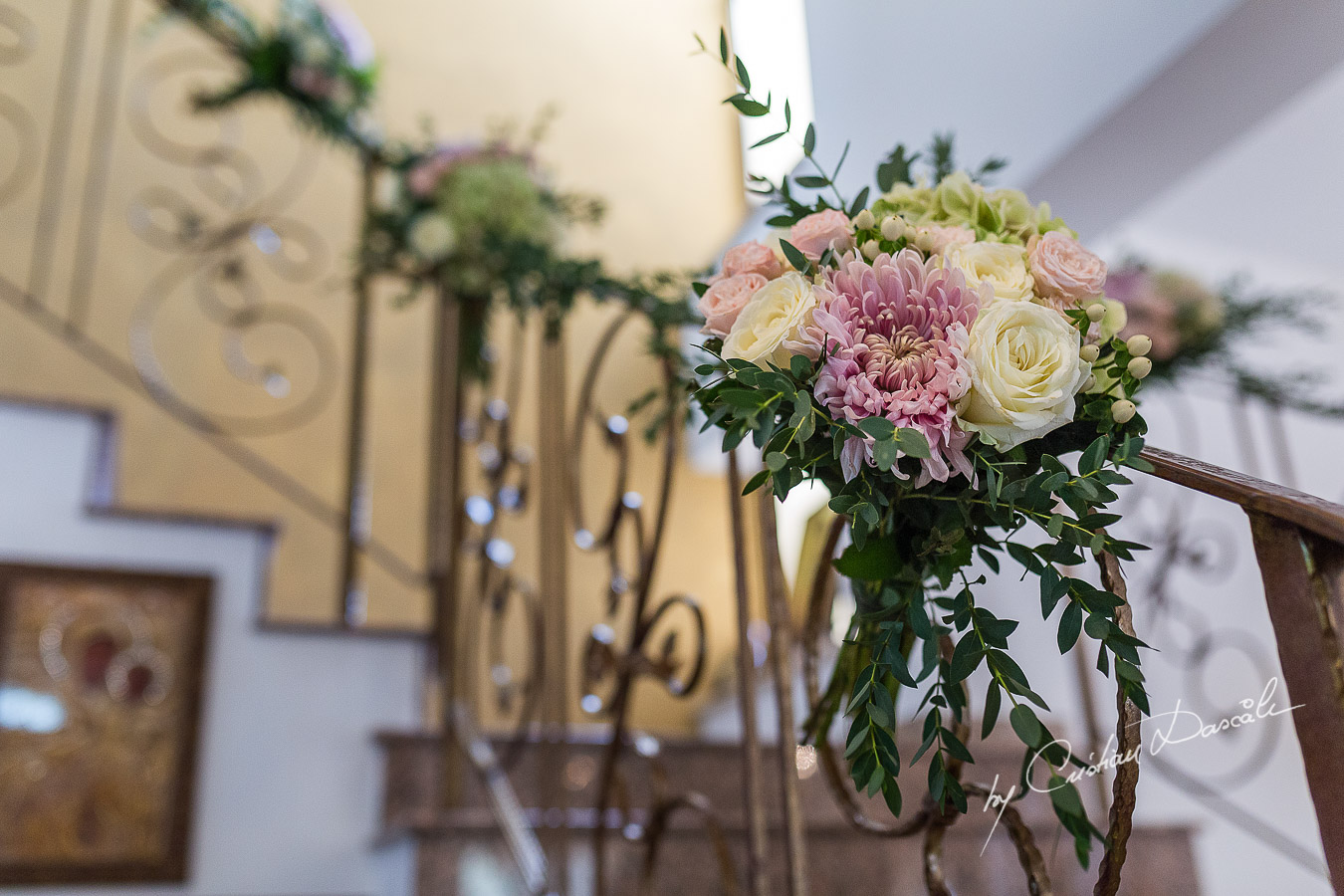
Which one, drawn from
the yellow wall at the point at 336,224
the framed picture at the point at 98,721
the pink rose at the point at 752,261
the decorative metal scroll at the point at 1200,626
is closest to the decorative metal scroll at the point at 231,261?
the yellow wall at the point at 336,224

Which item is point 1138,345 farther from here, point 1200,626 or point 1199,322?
point 1200,626

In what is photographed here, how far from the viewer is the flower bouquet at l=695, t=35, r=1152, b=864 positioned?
732mm

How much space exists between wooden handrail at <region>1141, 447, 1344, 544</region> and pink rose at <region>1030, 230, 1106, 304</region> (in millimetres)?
135

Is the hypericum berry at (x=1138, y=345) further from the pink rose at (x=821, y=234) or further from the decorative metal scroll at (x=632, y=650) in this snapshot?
the decorative metal scroll at (x=632, y=650)

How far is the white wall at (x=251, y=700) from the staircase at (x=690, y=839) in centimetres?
11

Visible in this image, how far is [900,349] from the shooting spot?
0.78 m

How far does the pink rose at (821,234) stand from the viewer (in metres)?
0.87

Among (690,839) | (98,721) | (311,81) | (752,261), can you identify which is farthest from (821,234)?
(311,81)

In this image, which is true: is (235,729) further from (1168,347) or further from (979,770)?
(1168,347)

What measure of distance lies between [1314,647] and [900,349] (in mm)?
325

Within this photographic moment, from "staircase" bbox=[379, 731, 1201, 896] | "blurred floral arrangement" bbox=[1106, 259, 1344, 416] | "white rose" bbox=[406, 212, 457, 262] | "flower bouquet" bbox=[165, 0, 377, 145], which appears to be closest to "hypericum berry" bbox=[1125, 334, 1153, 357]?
"staircase" bbox=[379, 731, 1201, 896]

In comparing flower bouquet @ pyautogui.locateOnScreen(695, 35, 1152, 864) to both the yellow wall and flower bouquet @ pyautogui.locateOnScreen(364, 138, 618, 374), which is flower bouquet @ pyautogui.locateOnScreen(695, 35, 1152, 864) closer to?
flower bouquet @ pyautogui.locateOnScreen(364, 138, 618, 374)

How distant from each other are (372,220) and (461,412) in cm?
56

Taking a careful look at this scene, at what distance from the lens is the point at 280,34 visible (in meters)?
2.75
